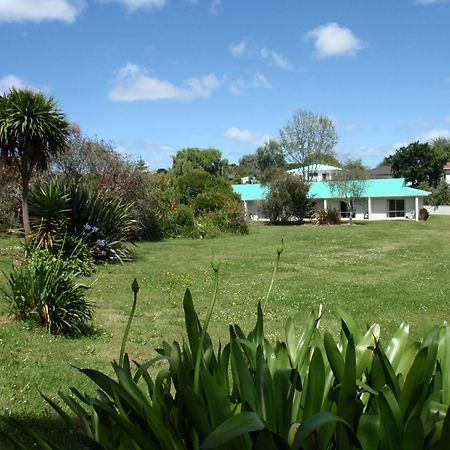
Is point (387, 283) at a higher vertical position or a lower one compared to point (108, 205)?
lower

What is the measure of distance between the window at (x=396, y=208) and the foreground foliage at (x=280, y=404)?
49771mm

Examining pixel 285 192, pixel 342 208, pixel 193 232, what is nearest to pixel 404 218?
pixel 342 208

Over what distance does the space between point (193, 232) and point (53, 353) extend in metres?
21.4

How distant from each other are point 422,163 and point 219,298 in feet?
234

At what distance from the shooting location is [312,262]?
17.7 meters

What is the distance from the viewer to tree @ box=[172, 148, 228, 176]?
253 ft

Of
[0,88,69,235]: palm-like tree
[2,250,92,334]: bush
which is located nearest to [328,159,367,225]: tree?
[0,88,69,235]: palm-like tree

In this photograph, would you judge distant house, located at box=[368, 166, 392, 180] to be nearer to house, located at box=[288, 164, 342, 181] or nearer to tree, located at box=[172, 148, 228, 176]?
Answer: house, located at box=[288, 164, 342, 181]

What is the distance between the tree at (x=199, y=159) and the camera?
77100 millimetres

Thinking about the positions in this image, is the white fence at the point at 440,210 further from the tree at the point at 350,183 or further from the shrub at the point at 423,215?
the tree at the point at 350,183

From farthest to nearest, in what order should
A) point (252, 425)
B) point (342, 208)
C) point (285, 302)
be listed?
point (342, 208)
point (285, 302)
point (252, 425)

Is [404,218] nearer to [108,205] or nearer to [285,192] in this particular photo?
[285,192]

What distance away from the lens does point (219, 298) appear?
11.1m

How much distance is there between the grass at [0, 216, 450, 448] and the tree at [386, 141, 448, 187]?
5596cm
